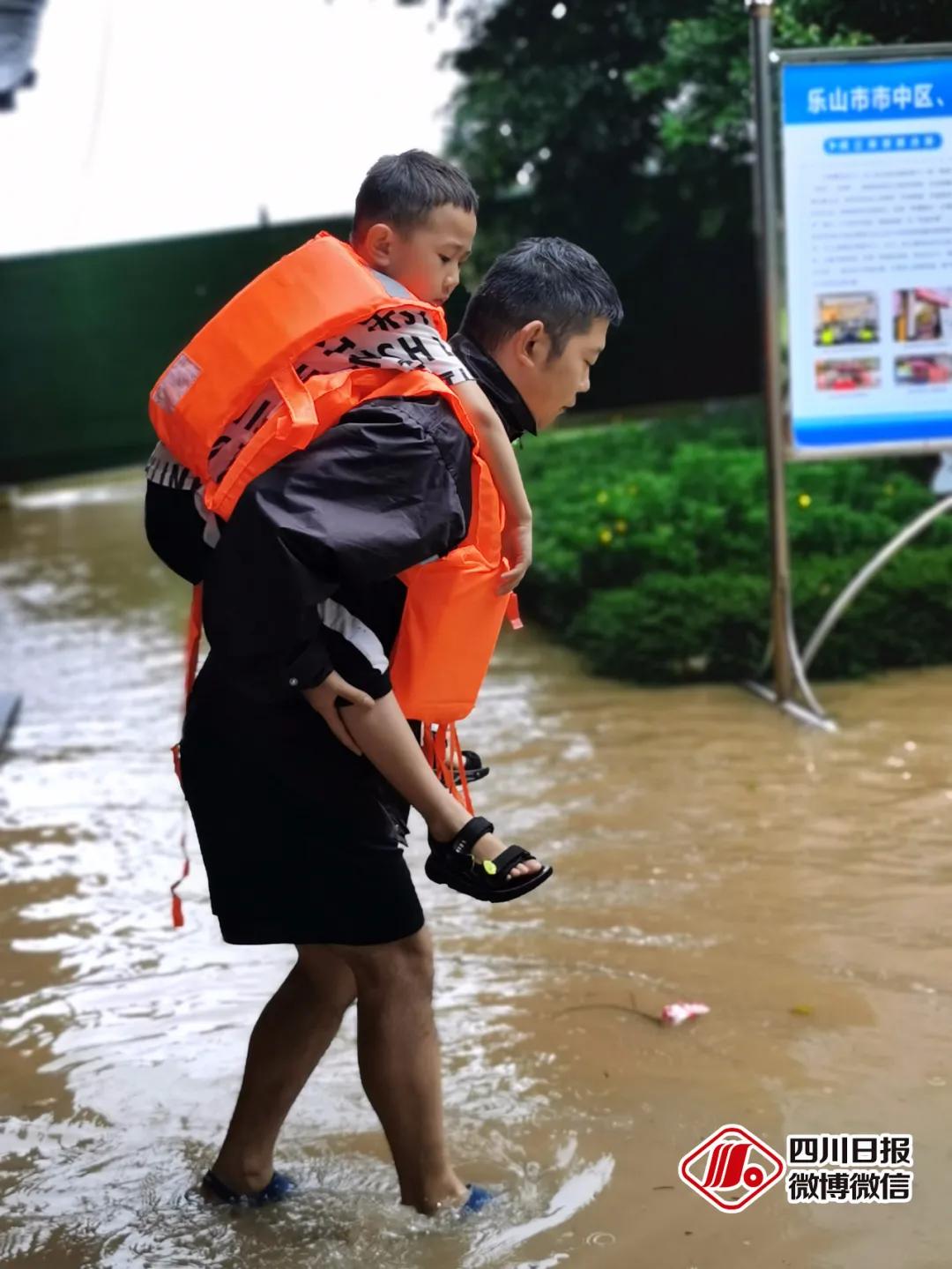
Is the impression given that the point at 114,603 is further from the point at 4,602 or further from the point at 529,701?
the point at 529,701

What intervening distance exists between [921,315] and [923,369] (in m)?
0.20

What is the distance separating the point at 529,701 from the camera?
728 cm

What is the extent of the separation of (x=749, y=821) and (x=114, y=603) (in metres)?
6.34

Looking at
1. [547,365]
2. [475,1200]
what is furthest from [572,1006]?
[547,365]

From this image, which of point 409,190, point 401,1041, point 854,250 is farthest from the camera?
point 854,250

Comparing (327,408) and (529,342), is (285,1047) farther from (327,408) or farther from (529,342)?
(529,342)

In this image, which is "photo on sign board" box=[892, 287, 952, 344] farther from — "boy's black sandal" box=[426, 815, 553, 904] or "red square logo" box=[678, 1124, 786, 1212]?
"boy's black sandal" box=[426, 815, 553, 904]

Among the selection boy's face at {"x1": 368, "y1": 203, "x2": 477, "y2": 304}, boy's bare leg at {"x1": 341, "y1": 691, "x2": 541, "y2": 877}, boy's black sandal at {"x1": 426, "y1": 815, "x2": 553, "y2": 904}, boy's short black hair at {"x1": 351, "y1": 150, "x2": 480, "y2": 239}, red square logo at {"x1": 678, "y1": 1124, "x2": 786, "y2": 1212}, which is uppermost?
boy's short black hair at {"x1": 351, "y1": 150, "x2": 480, "y2": 239}

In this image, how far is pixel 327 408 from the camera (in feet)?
8.14

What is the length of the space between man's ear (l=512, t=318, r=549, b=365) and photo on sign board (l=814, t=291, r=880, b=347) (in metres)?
3.86

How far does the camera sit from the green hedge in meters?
7.34

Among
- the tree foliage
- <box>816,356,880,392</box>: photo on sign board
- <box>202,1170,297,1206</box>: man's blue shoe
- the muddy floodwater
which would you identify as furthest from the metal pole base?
the tree foliage

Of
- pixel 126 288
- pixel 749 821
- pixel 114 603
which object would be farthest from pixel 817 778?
pixel 126 288

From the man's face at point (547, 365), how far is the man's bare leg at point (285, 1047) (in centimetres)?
102
